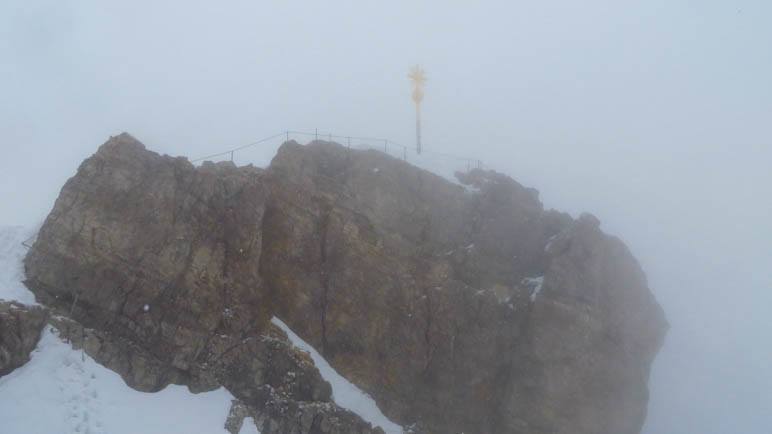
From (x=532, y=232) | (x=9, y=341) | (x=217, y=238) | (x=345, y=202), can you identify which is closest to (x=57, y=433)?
(x=9, y=341)

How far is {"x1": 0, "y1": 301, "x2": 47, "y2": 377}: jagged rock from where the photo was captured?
21.5 m

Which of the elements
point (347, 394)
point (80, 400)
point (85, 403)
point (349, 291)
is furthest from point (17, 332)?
point (349, 291)

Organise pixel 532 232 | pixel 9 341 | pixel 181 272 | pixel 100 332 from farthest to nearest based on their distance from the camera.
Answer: pixel 532 232 < pixel 181 272 < pixel 100 332 < pixel 9 341

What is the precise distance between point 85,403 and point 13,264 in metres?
6.77

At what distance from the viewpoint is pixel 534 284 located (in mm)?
29516

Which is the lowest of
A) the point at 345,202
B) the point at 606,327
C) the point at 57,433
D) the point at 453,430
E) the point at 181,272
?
the point at 453,430

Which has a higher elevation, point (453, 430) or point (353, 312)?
point (353, 312)

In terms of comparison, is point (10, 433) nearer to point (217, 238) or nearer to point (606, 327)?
point (217, 238)

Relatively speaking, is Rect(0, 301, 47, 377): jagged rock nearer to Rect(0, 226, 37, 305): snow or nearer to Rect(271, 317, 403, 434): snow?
Rect(0, 226, 37, 305): snow

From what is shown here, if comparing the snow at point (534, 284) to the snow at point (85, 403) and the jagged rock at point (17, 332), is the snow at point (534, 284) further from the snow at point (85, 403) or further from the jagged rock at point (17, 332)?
the jagged rock at point (17, 332)

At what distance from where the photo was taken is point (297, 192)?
28.8 metres

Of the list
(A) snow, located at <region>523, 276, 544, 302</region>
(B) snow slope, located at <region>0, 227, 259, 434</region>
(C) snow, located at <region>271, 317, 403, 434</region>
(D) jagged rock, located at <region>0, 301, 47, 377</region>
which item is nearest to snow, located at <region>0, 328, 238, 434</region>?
(B) snow slope, located at <region>0, 227, 259, 434</region>

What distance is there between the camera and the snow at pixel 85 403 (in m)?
20.7

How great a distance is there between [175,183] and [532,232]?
1652cm
